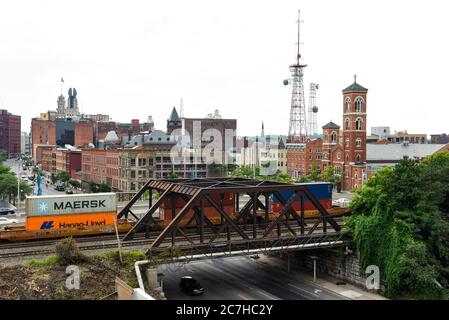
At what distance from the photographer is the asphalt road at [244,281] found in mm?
33694

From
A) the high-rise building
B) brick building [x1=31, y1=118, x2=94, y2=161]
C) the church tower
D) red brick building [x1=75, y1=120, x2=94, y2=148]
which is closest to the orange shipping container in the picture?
the church tower

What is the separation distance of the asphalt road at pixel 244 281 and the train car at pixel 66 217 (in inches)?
235

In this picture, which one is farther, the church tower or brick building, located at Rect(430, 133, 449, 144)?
brick building, located at Rect(430, 133, 449, 144)

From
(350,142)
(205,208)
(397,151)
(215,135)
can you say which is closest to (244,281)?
(205,208)

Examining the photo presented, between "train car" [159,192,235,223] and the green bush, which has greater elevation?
"train car" [159,192,235,223]

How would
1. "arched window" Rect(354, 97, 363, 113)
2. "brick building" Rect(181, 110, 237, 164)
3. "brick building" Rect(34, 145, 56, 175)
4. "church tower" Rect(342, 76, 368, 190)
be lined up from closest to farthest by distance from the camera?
"church tower" Rect(342, 76, 368, 190) → "arched window" Rect(354, 97, 363, 113) → "brick building" Rect(181, 110, 237, 164) → "brick building" Rect(34, 145, 56, 175)

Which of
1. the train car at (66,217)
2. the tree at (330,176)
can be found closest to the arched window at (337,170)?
the tree at (330,176)

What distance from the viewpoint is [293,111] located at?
103 meters

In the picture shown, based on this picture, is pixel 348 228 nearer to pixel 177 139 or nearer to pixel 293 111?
pixel 293 111

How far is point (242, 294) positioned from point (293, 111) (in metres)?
73.2

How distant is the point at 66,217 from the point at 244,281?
14482 mm

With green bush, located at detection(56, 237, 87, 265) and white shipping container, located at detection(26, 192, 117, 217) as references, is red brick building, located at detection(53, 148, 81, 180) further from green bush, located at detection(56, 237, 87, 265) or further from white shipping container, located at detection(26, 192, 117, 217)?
green bush, located at detection(56, 237, 87, 265)

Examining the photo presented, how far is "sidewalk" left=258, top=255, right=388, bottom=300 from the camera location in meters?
34.5
